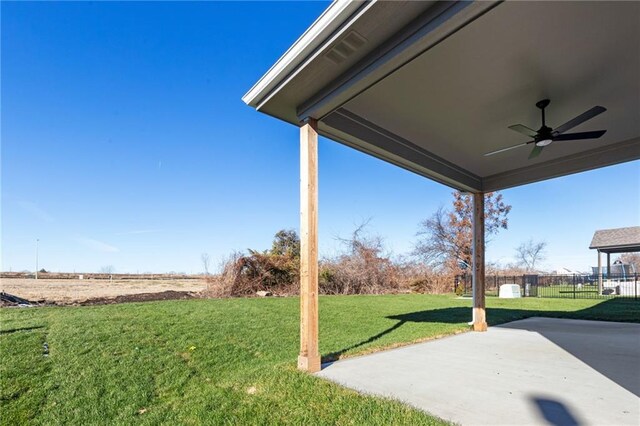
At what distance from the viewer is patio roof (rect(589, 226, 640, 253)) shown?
1722 cm

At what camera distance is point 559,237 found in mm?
31141

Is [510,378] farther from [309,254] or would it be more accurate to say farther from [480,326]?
[480,326]

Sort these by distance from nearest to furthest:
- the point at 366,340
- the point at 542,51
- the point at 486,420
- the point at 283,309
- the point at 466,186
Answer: the point at 486,420 → the point at 542,51 → the point at 366,340 → the point at 466,186 → the point at 283,309

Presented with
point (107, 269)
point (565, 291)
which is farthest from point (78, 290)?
point (107, 269)

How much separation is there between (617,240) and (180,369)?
22.5m

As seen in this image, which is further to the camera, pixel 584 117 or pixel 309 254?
pixel 584 117

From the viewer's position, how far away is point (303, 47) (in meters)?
2.77

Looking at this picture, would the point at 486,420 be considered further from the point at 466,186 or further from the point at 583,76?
the point at 466,186

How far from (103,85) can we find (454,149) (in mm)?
8654

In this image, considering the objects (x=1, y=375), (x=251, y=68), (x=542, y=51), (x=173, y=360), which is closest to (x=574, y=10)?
(x=542, y=51)

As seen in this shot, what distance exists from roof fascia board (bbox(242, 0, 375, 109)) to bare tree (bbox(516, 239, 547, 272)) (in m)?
41.0

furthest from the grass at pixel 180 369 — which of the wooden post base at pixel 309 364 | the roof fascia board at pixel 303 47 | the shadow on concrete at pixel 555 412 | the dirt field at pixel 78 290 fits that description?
the dirt field at pixel 78 290

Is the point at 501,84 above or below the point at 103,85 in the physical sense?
below

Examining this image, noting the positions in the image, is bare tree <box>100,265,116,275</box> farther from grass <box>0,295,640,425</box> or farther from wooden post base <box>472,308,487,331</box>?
wooden post base <box>472,308,487,331</box>
